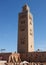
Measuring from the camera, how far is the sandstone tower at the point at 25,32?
32.0m

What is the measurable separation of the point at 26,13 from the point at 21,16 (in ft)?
4.39

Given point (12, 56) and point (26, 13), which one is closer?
point (12, 56)

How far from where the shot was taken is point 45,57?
27.0 meters

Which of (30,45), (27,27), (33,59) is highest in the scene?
(27,27)

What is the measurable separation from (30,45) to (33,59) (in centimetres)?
473

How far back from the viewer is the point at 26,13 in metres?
33.5

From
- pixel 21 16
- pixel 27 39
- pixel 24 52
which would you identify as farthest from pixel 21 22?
pixel 24 52

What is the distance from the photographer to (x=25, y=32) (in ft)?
107

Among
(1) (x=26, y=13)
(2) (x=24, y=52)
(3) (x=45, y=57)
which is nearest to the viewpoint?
(3) (x=45, y=57)

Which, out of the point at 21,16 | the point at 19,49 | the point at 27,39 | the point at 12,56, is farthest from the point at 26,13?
the point at 12,56

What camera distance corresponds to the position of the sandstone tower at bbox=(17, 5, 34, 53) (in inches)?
1259

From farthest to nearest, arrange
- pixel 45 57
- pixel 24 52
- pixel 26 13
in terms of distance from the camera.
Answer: pixel 26 13 < pixel 24 52 < pixel 45 57

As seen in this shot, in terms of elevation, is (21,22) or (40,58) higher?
(21,22)

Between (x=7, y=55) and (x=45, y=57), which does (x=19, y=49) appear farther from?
(x=45, y=57)
